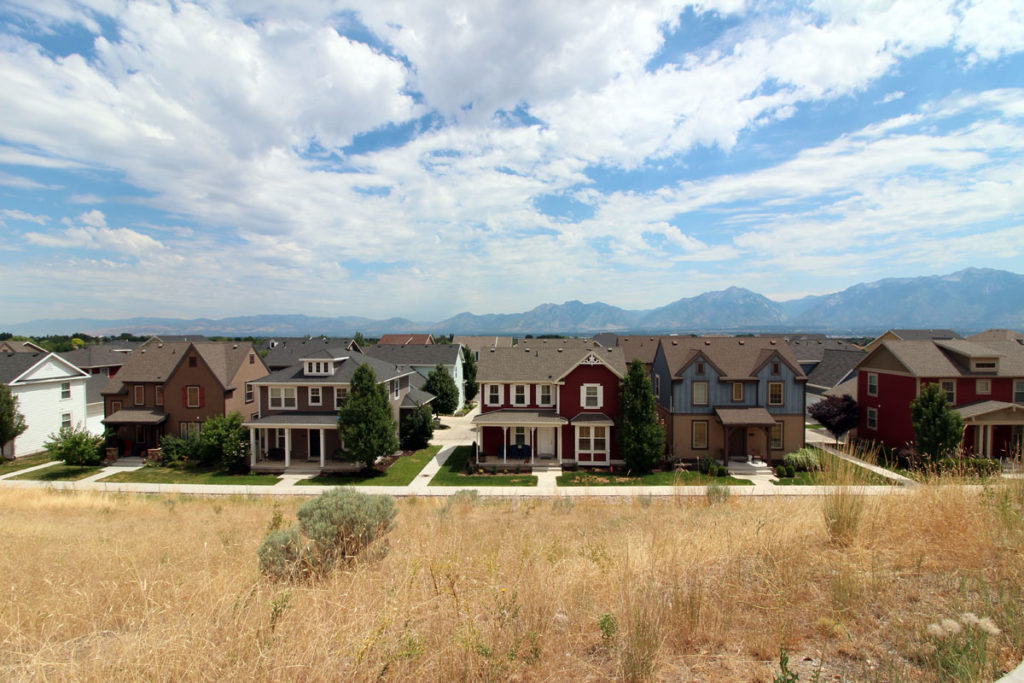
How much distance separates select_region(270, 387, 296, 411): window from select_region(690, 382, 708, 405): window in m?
23.7

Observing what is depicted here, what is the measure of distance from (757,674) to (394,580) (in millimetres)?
3636

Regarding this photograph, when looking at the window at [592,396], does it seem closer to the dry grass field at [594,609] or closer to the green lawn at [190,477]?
the green lawn at [190,477]

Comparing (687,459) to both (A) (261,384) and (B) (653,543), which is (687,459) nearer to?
(B) (653,543)

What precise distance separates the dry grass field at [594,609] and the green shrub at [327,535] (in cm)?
43

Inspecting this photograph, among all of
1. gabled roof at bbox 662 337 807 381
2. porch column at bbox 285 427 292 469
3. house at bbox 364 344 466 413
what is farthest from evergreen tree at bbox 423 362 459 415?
gabled roof at bbox 662 337 807 381

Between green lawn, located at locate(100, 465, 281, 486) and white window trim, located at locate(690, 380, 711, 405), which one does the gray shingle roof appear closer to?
white window trim, located at locate(690, 380, 711, 405)

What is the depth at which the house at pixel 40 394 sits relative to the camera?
32156mm

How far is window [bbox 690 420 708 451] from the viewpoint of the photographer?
27.8 metres

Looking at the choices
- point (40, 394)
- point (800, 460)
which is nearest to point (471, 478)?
point (800, 460)

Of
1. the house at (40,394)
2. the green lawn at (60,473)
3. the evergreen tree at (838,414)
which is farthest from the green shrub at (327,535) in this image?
the house at (40,394)

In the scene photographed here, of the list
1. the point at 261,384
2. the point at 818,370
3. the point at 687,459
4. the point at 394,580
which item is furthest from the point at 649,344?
the point at 394,580

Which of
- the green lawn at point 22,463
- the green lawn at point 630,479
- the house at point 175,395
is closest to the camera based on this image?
the green lawn at point 630,479

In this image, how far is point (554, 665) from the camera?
4.05m

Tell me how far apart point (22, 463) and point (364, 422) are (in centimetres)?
2324
